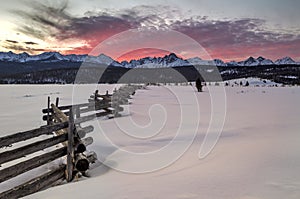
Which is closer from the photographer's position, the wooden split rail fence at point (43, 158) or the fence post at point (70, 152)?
the wooden split rail fence at point (43, 158)

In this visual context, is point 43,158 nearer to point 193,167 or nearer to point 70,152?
point 70,152

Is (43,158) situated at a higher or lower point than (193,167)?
higher

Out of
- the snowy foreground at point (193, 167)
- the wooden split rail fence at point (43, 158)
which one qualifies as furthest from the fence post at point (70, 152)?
the snowy foreground at point (193, 167)

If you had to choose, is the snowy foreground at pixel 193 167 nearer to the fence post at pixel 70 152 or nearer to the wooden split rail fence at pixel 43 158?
the wooden split rail fence at pixel 43 158

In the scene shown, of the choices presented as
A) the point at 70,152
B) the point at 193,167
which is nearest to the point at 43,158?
the point at 70,152

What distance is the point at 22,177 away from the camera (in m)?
6.57

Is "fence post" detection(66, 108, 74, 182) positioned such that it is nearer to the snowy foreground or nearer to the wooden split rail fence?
the wooden split rail fence

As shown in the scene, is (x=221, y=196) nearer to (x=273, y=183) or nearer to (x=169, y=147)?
(x=273, y=183)

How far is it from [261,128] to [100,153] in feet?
21.8

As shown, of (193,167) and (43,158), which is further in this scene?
(193,167)

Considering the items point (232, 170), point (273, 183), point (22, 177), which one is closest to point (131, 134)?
point (22, 177)

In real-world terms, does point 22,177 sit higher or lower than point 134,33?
lower

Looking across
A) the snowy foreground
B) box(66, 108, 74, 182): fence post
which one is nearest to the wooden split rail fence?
box(66, 108, 74, 182): fence post

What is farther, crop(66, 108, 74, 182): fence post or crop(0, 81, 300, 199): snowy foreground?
crop(66, 108, 74, 182): fence post
